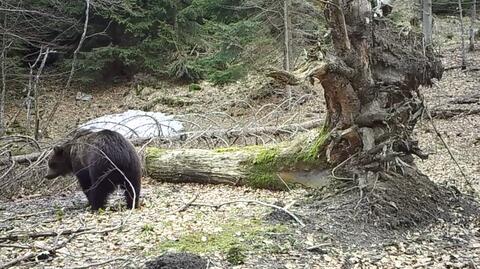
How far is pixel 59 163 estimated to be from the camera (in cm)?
907

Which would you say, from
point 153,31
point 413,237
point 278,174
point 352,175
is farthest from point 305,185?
point 153,31

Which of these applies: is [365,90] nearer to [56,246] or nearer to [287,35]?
[56,246]

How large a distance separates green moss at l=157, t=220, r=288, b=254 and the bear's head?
3.84 metres

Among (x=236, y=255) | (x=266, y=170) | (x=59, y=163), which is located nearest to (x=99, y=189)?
(x=59, y=163)

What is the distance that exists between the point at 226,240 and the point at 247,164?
3.41 metres

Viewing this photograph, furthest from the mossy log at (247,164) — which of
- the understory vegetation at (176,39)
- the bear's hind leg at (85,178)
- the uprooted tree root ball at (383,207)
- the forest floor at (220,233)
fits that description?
the understory vegetation at (176,39)

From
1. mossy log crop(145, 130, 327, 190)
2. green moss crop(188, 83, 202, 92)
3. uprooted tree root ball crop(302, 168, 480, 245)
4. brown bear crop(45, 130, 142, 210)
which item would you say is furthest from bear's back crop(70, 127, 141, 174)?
green moss crop(188, 83, 202, 92)

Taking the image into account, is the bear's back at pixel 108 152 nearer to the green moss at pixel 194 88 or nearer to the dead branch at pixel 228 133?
the dead branch at pixel 228 133

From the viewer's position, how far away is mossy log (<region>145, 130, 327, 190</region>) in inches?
340

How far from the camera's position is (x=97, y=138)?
7.99 metres

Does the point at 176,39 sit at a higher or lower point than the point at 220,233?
higher

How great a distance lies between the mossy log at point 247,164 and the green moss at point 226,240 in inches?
93.1

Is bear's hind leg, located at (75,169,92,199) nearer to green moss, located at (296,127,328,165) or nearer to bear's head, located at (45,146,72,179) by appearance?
bear's head, located at (45,146,72,179)

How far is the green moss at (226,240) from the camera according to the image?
5570 mm
